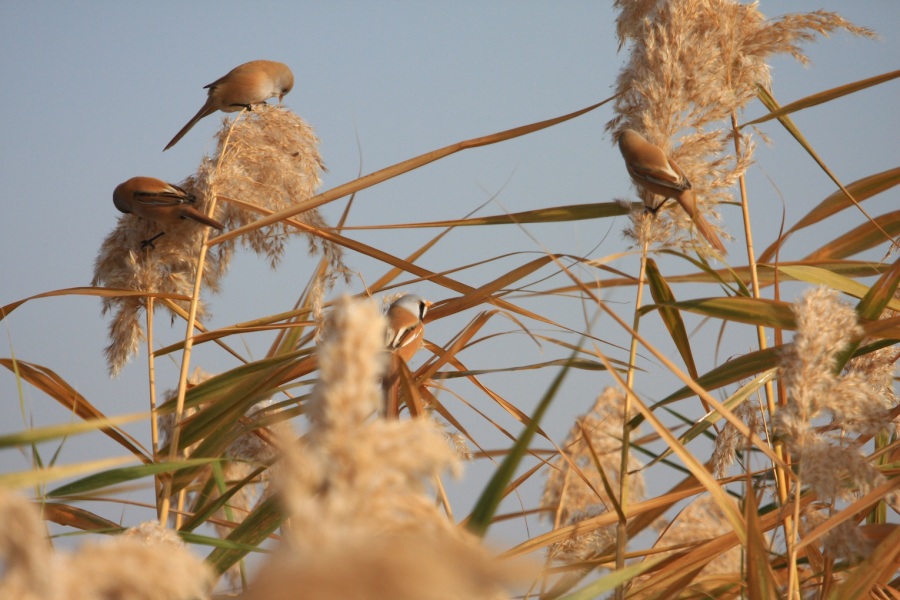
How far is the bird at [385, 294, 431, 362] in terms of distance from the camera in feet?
10.1

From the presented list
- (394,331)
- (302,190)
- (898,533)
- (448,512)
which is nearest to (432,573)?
(898,533)

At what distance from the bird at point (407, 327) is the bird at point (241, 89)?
1273 mm

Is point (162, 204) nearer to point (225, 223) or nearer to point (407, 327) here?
point (225, 223)

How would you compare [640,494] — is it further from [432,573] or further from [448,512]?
[432,573]

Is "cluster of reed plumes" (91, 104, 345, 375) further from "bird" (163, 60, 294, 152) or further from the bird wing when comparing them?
"bird" (163, 60, 294, 152)

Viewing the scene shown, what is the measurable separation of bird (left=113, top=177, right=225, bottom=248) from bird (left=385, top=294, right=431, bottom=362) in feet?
2.47

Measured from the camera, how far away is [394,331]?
10.2 ft

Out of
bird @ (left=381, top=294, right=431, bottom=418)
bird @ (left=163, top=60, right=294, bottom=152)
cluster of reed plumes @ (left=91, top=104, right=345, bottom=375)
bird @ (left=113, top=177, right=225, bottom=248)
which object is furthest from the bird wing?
bird @ (left=163, top=60, right=294, bottom=152)

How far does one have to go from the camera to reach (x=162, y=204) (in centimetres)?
301

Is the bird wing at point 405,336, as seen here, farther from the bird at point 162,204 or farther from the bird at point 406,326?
the bird at point 162,204

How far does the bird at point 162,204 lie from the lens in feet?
9.77

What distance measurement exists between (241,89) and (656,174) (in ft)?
7.40

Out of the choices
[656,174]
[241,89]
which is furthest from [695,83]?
[241,89]

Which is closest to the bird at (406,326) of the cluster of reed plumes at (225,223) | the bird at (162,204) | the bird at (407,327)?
the bird at (407,327)
